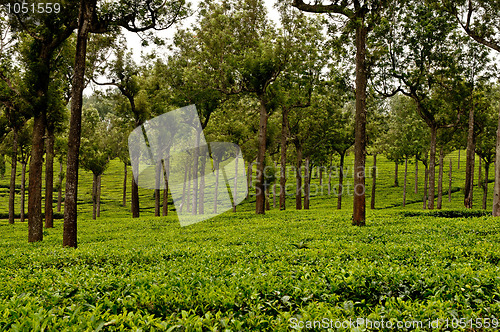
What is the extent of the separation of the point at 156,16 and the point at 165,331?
52.6 ft

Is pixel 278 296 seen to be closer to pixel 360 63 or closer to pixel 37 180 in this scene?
pixel 360 63

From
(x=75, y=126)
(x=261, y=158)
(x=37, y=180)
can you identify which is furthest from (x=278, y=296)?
(x=261, y=158)

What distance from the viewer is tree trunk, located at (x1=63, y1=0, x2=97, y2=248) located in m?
13.0

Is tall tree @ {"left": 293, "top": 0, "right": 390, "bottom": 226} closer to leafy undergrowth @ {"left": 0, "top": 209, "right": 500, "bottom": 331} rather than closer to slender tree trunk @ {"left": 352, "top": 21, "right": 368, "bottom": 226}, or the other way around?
slender tree trunk @ {"left": 352, "top": 21, "right": 368, "bottom": 226}

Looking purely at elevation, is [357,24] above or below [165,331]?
above

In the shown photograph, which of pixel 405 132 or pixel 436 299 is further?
pixel 405 132

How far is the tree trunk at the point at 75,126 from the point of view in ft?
42.7

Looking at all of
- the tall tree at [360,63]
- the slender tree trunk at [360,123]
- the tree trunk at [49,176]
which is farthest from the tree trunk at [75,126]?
the tree trunk at [49,176]

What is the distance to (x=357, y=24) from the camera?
16.5 m

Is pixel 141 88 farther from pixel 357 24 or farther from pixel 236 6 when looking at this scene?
pixel 357 24

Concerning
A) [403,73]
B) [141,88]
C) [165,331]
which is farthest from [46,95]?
[403,73]

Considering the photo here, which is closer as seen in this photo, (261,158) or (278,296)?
(278,296)

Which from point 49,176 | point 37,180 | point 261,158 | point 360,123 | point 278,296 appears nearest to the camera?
point 278,296

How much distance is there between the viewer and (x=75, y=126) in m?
13.1
